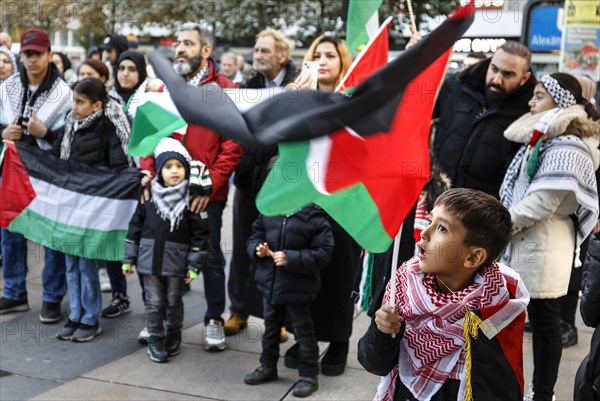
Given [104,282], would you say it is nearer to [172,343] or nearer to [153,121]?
[172,343]

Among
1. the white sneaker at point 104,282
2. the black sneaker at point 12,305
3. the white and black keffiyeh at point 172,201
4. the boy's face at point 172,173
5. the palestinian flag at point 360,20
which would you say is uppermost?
the palestinian flag at point 360,20

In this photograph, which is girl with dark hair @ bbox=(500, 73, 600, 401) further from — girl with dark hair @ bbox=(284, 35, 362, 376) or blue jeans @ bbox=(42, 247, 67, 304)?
blue jeans @ bbox=(42, 247, 67, 304)

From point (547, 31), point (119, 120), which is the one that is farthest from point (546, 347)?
point (547, 31)

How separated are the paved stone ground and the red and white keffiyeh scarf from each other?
1910 millimetres

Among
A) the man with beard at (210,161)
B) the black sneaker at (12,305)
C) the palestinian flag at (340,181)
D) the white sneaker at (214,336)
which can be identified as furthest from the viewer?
the black sneaker at (12,305)

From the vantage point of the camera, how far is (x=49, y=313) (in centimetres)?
578

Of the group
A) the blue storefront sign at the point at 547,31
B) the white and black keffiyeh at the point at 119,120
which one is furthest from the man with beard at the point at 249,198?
the blue storefront sign at the point at 547,31

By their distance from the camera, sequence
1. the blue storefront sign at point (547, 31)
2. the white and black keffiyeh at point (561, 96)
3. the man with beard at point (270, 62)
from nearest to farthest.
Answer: the white and black keffiyeh at point (561, 96)
the man with beard at point (270, 62)
the blue storefront sign at point (547, 31)

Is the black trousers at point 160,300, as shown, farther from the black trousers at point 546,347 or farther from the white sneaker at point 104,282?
the black trousers at point 546,347

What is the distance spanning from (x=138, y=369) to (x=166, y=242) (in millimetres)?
835

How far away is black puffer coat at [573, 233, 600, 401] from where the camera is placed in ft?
8.64

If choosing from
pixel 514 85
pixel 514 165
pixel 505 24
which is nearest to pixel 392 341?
pixel 514 165

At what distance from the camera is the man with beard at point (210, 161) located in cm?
514

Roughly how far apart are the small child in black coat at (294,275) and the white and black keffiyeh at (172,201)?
0.57 m
